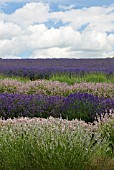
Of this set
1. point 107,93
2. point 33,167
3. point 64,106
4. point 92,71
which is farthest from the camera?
point 92,71

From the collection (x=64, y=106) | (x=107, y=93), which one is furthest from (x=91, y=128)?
(x=107, y=93)

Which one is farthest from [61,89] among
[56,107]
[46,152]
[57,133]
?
[46,152]

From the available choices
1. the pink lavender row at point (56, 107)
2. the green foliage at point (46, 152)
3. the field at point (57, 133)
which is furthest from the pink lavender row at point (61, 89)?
the green foliage at point (46, 152)

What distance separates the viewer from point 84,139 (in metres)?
4.72

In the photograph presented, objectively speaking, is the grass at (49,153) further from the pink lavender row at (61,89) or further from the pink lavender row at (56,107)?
the pink lavender row at (61,89)

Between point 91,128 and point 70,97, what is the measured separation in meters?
Answer: 2.55

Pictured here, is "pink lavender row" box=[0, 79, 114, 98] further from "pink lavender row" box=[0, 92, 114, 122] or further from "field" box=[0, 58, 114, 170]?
"pink lavender row" box=[0, 92, 114, 122]

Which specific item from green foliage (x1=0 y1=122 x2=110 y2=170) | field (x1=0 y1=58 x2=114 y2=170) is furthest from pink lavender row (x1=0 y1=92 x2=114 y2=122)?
green foliage (x1=0 y1=122 x2=110 y2=170)

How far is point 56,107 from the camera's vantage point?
8.17 metres

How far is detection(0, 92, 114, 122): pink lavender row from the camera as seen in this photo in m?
7.96

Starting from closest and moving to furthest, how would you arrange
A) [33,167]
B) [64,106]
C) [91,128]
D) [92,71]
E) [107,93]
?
[33,167]
[91,128]
[64,106]
[107,93]
[92,71]

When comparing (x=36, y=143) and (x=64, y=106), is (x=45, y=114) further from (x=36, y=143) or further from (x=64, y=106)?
(x=36, y=143)

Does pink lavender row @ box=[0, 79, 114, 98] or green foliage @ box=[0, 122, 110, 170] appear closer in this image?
green foliage @ box=[0, 122, 110, 170]

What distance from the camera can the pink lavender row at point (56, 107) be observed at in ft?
26.1
